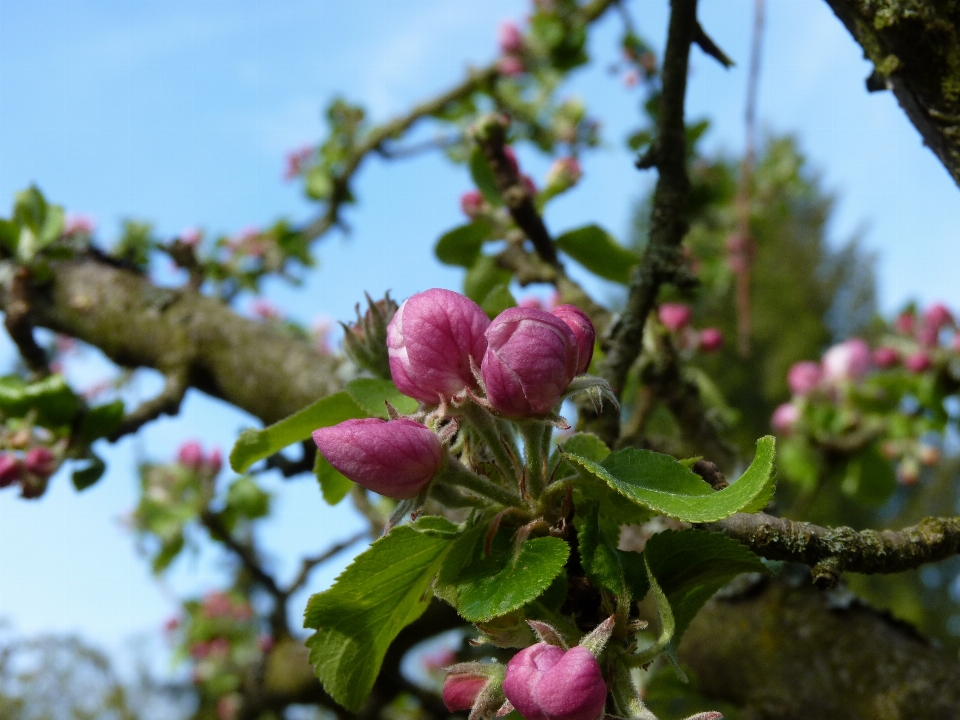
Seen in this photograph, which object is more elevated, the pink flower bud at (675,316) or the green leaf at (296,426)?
the green leaf at (296,426)

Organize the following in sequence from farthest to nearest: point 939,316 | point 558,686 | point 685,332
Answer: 1. point 939,316
2. point 685,332
3. point 558,686

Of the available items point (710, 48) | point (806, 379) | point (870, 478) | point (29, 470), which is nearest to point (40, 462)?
point (29, 470)

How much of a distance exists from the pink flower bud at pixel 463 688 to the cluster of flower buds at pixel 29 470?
0.99m

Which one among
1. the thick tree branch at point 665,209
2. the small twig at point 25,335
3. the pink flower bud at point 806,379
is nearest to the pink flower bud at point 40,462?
the small twig at point 25,335

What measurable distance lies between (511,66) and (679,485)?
9.45 ft

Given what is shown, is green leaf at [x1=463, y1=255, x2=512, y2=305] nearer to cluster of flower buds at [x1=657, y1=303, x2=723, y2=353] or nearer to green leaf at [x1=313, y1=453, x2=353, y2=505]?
green leaf at [x1=313, y1=453, x2=353, y2=505]

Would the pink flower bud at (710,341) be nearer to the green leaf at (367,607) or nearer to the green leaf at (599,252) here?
the green leaf at (599,252)

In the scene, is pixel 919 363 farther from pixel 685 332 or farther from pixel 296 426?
pixel 296 426

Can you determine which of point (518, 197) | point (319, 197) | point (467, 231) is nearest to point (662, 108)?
point (518, 197)

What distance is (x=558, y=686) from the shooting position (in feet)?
1.63

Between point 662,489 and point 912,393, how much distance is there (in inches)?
90.3

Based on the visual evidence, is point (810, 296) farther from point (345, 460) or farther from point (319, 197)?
point (345, 460)

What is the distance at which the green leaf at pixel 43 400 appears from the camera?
1.34m

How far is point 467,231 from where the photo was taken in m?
1.33
